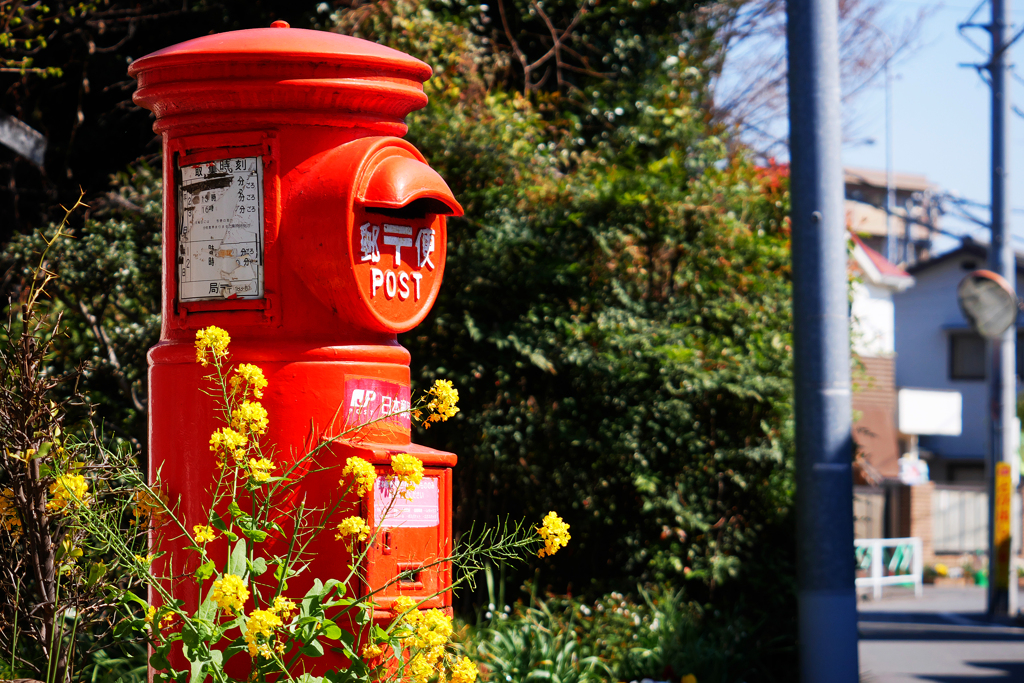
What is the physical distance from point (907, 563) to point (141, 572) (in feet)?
61.7

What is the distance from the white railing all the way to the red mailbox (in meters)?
14.5

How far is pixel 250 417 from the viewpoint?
9.41 feet

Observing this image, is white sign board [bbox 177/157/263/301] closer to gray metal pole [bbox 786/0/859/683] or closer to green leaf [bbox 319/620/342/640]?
green leaf [bbox 319/620/342/640]

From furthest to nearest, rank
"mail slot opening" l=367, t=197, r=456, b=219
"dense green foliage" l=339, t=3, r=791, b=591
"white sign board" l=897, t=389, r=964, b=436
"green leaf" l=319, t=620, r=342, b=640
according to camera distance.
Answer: "white sign board" l=897, t=389, r=964, b=436 → "dense green foliage" l=339, t=3, r=791, b=591 → "mail slot opening" l=367, t=197, r=456, b=219 → "green leaf" l=319, t=620, r=342, b=640

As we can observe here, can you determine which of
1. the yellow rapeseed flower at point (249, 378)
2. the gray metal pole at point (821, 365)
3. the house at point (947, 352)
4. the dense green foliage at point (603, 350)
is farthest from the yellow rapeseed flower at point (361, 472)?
the house at point (947, 352)

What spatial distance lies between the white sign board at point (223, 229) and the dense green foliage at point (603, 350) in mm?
2968

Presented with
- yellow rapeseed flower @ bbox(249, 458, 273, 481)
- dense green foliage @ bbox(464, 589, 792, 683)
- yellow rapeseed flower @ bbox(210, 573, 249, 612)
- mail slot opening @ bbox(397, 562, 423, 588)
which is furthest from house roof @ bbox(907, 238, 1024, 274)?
yellow rapeseed flower @ bbox(210, 573, 249, 612)

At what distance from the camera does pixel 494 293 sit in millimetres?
6941

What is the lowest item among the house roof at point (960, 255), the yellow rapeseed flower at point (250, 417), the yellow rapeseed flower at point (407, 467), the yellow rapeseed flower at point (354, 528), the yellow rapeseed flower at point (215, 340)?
the yellow rapeseed flower at point (354, 528)

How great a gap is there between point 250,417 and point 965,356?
112 feet

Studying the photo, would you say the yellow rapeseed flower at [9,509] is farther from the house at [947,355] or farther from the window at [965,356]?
the window at [965,356]

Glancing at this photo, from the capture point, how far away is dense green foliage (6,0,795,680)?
21.3 feet

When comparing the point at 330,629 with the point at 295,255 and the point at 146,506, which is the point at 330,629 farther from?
the point at 295,255

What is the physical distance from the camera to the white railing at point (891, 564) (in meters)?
17.0
